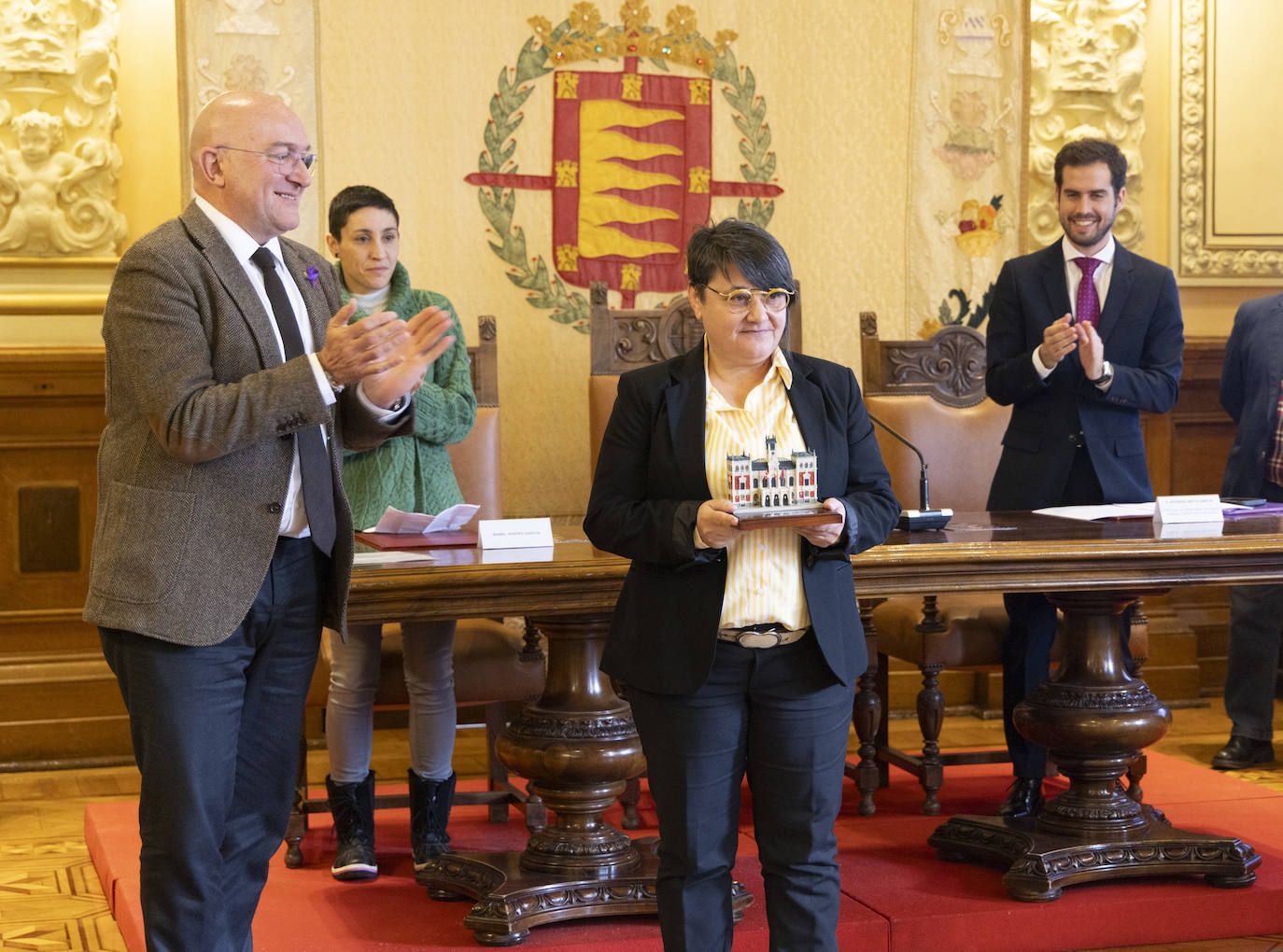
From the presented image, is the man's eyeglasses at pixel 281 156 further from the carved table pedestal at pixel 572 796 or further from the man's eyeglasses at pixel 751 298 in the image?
the carved table pedestal at pixel 572 796

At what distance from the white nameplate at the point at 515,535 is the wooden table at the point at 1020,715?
0.18 feet

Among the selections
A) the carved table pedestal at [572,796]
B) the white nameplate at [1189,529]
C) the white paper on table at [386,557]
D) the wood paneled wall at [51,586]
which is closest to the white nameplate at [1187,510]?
the white nameplate at [1189,529]

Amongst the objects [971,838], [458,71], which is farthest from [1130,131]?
[971,838]

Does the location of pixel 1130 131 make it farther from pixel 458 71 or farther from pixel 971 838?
pixel 971 838

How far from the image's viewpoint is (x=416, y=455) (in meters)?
3.38

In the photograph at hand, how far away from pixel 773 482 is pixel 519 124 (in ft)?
9.74

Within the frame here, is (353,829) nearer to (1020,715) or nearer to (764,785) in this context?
(764,785)

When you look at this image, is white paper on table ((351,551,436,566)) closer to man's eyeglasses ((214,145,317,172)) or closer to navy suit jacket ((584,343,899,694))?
navy suit jacket ((584,343,899,694))

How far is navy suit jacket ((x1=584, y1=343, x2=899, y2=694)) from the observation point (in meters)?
2.13

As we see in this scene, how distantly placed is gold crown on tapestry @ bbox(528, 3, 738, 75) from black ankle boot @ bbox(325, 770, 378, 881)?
2663 millimetres

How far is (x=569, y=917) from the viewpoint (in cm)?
279

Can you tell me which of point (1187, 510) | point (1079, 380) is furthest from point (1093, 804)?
point (1079, 380)

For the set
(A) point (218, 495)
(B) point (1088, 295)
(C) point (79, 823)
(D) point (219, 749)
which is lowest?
(C) point (79, 823)

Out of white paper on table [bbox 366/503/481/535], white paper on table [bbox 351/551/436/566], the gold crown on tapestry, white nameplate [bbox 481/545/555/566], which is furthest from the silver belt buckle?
the gold crown on tapestry
